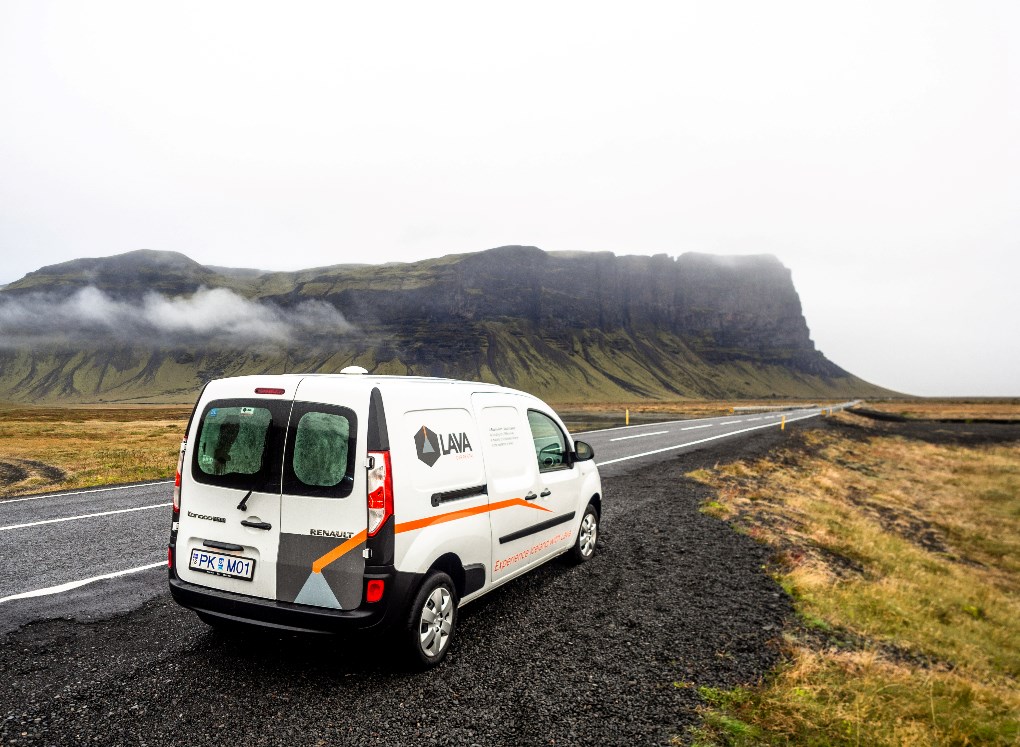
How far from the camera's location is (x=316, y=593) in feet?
13.8

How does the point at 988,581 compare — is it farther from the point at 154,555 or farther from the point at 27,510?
the point at 27,510

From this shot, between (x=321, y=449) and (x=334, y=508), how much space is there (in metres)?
0.47

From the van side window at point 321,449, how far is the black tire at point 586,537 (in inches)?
156

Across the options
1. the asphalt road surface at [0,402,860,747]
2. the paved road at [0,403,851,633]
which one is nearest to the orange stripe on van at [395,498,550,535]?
the asphalt road surface at [0,402,860,747]

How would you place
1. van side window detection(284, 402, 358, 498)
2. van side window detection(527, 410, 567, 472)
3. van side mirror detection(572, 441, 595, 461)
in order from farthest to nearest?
van side mirror detection(572, 441, 595, 461) < van side window detection(527, 410, 567, 472) < van side window detection(284, 402, 358, 498)

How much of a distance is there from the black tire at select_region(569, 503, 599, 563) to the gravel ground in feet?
2.08

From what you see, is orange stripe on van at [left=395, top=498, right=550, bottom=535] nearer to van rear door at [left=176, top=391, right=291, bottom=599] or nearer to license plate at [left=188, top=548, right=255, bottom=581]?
van rear door at [left=176, top=391, right=291, bottom=599]

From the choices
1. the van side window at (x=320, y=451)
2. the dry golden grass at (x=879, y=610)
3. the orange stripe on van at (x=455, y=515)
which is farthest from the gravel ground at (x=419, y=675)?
the van side window at (x=320, y=451)

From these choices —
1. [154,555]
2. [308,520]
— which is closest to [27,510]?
[154,555]

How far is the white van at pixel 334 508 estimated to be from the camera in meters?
4.17

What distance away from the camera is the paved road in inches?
227

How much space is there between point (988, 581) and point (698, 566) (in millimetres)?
9759

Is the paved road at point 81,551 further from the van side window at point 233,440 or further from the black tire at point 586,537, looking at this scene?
the black tire at point 586,537

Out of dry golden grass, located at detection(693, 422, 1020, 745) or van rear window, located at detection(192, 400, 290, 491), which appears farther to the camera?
van rear window, located at detection(192, 400, 290, 491)
